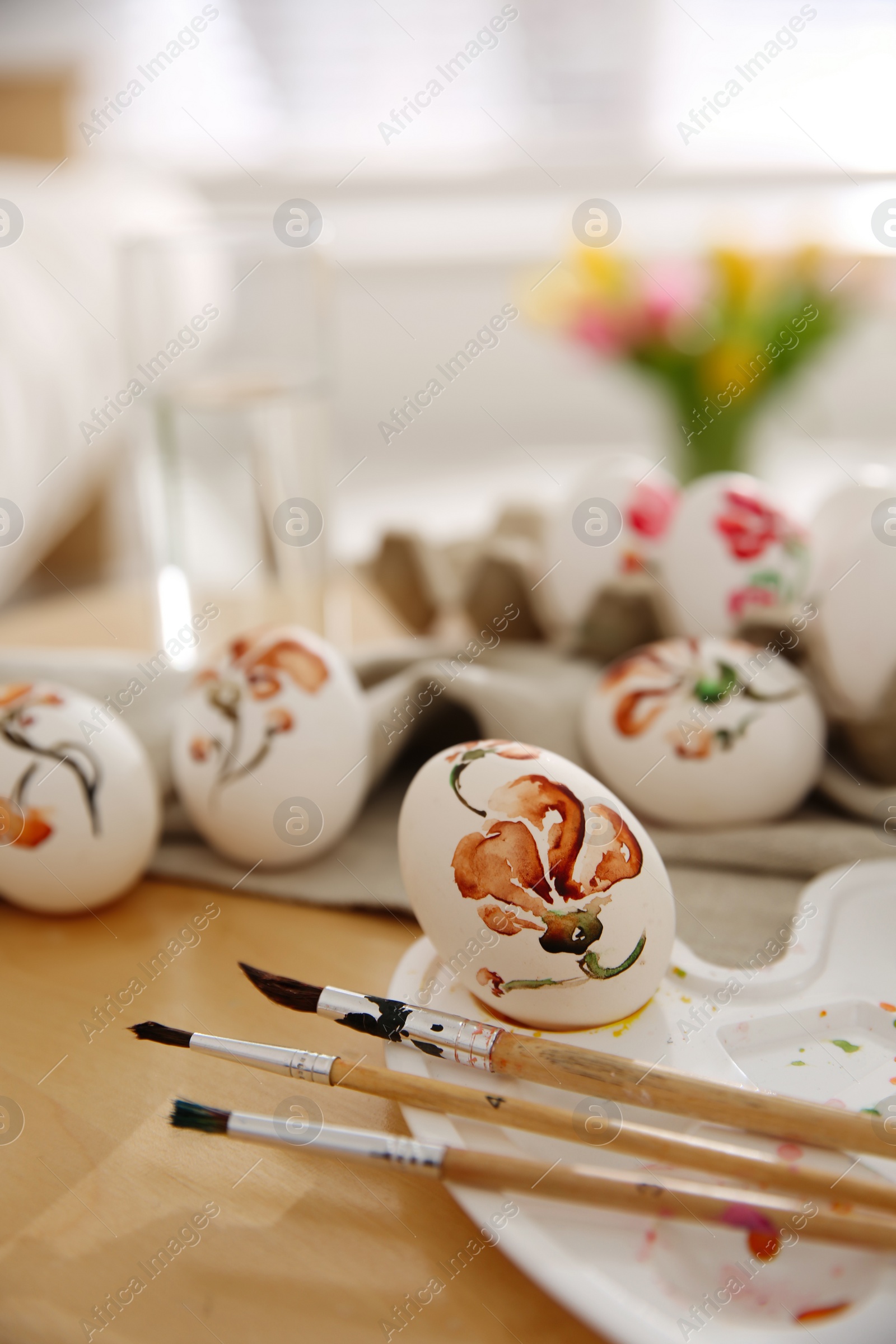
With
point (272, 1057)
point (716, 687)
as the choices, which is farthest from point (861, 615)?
point (272, 1057)

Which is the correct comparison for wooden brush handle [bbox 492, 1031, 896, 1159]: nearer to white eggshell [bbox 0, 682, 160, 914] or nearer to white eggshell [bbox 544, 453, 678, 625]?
white eggshell [bbox 0, 682, 160, 914]

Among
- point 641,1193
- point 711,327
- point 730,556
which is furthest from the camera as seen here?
point 711,327

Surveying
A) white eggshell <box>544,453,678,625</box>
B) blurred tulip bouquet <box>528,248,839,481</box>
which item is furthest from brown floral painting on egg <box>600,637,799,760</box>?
blurred tulip bouquet <box>528,248,839,481</box>

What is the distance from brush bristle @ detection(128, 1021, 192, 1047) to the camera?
31 centimetres

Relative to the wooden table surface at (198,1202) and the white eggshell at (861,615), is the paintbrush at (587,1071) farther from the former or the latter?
the white eggshell at (861,615)

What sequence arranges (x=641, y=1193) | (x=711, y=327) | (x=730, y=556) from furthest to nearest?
(x=711, y=327), (x=730, y=556), (x=641, y=1193)

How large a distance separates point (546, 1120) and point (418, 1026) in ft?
0.16

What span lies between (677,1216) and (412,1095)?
3.0 inches

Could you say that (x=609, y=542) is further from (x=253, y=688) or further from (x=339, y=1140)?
(x=339, y=1140)

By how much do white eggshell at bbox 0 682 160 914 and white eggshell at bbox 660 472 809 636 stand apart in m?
0.30

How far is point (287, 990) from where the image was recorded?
1.08ft

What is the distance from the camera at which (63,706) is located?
1.44 feet

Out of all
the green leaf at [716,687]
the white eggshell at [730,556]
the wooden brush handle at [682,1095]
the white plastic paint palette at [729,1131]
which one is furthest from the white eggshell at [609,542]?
the wooden brush handle at [682,1095]

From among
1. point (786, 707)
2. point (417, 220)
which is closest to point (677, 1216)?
point (786, 707)
